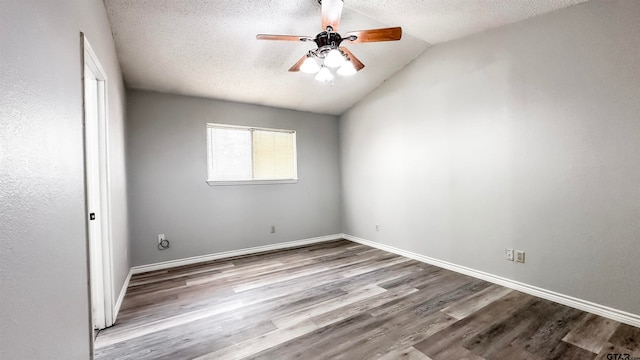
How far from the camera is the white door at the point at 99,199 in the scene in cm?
212

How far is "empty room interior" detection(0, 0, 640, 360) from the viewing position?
1193 mm

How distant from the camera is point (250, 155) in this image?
4.37 meters

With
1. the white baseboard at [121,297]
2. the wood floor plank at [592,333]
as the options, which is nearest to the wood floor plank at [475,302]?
the wood floor plank at [592,333]

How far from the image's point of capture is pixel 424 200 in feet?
12.2

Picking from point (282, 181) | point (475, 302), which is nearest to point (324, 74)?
point (282, 181)

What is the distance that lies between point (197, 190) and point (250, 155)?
3.18ft

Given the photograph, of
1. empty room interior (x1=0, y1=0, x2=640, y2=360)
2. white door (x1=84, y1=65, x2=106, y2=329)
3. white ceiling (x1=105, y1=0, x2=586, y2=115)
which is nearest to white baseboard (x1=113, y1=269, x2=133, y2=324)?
empty room interior (x1=0, y1=0, x2=640, y2=360)

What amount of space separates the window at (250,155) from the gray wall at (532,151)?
1768 millimetres

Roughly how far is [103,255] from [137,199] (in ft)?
4.89

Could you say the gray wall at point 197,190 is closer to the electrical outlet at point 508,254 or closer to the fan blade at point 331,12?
the fan blade at point 331,12

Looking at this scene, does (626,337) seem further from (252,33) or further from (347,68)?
(252,33)

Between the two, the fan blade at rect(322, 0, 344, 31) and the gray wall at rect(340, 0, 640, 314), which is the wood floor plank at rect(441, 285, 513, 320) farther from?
the fan blade at rect(322, 0, 344, 31)

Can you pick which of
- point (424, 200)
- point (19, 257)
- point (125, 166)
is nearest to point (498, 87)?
point (424, 200)

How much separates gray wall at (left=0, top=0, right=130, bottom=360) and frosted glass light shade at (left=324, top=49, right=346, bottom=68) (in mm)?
1595
